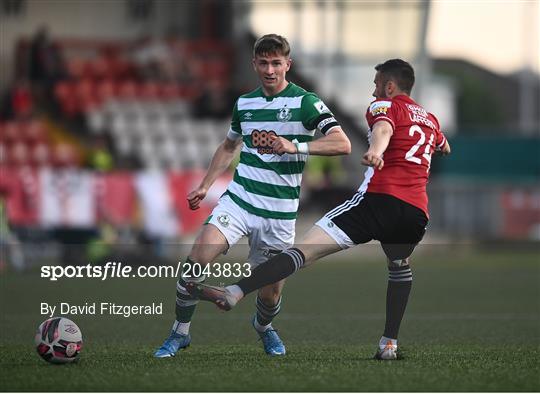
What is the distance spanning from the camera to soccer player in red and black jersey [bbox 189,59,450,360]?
7586 millimetres

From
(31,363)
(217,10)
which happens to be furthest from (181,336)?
(217,10)

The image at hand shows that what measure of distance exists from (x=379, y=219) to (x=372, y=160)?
615 mm

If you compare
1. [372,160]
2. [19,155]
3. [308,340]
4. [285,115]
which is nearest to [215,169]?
[285,115]

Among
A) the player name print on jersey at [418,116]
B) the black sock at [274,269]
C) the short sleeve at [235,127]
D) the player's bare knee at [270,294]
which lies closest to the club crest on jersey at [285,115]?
the short sleeve at [235,127]

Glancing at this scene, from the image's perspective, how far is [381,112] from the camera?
7.63 m

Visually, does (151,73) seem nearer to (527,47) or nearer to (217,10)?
(217,10)

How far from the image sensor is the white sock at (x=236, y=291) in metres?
7.19

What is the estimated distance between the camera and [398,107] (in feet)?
25.4

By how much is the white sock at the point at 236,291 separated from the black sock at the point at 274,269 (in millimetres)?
109

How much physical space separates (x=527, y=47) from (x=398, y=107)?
3589 centimetres

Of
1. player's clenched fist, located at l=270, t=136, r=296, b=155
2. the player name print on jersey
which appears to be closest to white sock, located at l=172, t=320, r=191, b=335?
player's clenched fist, located at l=270, t=136, r=296, b=155

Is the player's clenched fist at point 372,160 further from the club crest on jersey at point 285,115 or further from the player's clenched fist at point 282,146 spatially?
the club crest on jersey at point 285,115

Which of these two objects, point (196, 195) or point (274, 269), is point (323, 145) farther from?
point (196, 195)

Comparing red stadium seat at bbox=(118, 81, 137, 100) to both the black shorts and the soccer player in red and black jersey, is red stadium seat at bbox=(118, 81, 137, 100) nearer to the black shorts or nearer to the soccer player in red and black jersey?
the soccer player in red and black jersey
